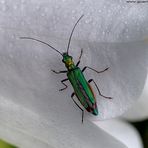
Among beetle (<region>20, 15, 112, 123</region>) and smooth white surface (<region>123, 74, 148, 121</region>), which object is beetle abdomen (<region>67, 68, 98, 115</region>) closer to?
beetle (<region>20, 15, 112, 123</region>)

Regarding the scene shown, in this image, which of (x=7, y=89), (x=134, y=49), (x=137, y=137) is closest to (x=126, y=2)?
(x=134, y=49)

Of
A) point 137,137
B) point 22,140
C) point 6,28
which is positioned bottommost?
point 22,140

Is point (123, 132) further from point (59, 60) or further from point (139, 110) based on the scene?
point (59, 60)

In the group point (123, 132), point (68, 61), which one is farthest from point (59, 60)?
point (123, 132)

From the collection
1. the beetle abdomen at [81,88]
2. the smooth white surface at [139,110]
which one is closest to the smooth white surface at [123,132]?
the smooth white surface at [139,110]

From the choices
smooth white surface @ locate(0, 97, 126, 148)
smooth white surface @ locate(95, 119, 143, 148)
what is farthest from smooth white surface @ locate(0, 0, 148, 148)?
smooth white surface @ locate(95, 119, 143, 148)

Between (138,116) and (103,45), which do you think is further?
(138,116)

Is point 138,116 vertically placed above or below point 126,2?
above

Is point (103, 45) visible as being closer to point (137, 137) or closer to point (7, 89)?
point (7, 89)
